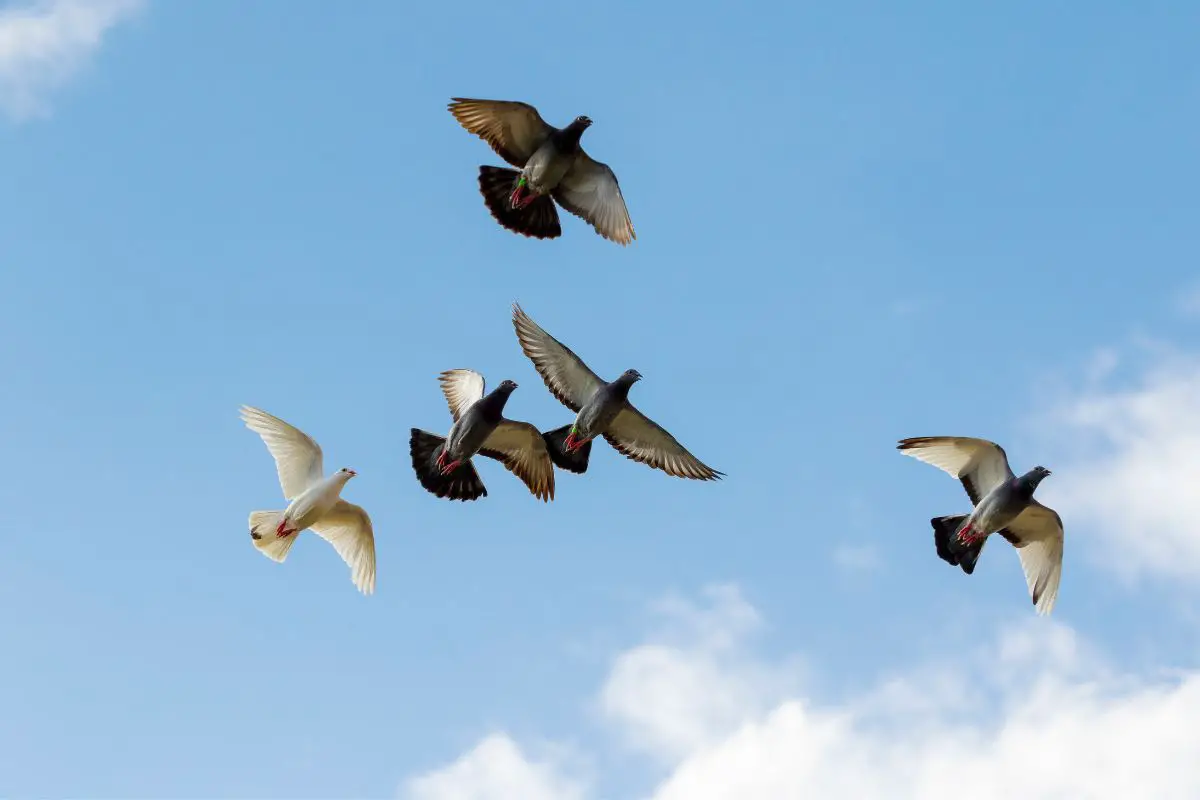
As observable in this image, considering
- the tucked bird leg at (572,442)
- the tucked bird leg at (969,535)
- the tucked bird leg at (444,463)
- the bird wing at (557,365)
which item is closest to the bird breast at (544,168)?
the bird wing at (557,365)

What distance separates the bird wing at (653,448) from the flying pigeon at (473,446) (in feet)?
2.89

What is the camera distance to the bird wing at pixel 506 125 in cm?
1568

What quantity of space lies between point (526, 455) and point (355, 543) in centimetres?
227

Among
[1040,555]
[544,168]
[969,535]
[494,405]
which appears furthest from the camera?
[1040,555]

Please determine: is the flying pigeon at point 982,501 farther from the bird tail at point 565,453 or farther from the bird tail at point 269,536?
the bird tail at point 269,536

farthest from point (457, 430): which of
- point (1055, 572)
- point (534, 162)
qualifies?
point (1055, 572)

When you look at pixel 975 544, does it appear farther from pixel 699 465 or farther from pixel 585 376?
pixel 585 376

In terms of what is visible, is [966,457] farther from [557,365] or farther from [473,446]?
[473,446]

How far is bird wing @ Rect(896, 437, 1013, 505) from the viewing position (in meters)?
15.9

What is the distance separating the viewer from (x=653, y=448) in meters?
16.0

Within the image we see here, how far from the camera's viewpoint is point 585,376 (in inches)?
612

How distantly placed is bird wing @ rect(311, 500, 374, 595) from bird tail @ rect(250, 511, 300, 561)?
485mm

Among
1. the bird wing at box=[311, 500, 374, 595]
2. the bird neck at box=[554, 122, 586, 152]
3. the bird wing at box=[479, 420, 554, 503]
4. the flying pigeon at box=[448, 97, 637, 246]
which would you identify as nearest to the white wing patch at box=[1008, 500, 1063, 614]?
the bird wing at box=[479, 420, 554, 503]

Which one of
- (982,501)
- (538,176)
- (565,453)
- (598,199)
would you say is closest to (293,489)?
(565,453)
